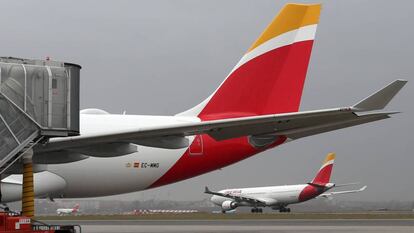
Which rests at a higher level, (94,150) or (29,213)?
(94,150)

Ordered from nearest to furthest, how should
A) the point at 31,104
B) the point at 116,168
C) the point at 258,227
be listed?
1. the point at 31,104
2. the point at 116,168
3. the point at 258,227

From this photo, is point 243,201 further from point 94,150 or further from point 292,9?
point 94,150

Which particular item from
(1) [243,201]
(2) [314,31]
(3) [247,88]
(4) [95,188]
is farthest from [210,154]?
(1) [243,201]

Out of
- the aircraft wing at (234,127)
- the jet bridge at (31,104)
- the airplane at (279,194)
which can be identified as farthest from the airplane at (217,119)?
the airplane at (279,194)

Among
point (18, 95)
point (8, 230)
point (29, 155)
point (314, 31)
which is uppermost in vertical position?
point (314, 31)

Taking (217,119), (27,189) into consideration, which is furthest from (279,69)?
(27,189)

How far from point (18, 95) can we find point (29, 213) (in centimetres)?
271

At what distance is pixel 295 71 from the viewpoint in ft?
69.2

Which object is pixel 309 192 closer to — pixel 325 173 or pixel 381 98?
pixel 325 173

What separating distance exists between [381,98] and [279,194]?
6061 cm

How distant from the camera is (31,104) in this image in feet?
43.1

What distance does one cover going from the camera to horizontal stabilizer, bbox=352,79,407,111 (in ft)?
42.0

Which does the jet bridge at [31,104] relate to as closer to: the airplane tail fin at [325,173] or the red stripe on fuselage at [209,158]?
the red stripe on fuselage at [209,158]

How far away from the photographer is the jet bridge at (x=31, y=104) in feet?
42.8
